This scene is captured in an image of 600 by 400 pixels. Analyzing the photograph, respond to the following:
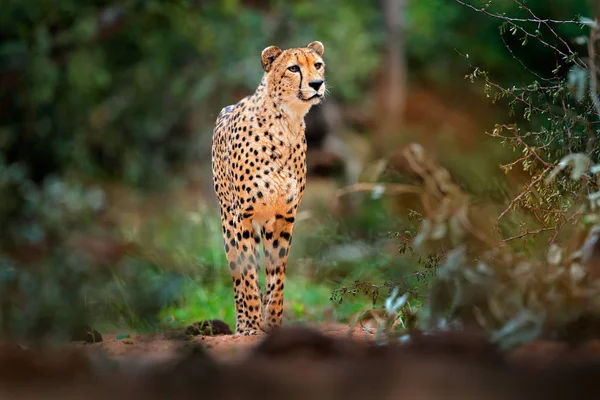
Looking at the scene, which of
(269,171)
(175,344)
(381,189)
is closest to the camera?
(175,344)

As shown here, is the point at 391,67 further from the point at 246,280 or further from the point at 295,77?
the point at 246,280

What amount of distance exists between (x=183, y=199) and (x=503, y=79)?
5094mm

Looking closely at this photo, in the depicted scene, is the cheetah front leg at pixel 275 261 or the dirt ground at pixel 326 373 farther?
the cheetah front leg at pixel 275 261

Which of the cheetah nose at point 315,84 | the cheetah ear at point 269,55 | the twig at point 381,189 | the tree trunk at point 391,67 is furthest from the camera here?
the tree trunk at point 391,67

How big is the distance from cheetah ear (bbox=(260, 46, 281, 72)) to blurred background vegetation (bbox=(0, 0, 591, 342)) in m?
2.15

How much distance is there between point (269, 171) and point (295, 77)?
568 millimetres

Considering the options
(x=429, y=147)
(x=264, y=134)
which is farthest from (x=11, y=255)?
(x=429, y=147)

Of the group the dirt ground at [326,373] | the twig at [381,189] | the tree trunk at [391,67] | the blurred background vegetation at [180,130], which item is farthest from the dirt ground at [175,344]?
the tree trunk at [391,67]

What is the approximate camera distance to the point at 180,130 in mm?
14828

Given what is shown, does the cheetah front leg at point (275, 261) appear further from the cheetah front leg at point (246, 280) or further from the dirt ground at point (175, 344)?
the dirt ground at point (175, 344)

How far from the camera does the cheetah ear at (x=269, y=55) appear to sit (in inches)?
220

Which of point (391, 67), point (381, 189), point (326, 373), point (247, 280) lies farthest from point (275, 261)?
point (391, 67)

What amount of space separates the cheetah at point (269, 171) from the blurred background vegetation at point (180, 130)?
1.55 metres

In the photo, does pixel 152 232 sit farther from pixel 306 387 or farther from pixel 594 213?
pixel 306 387
